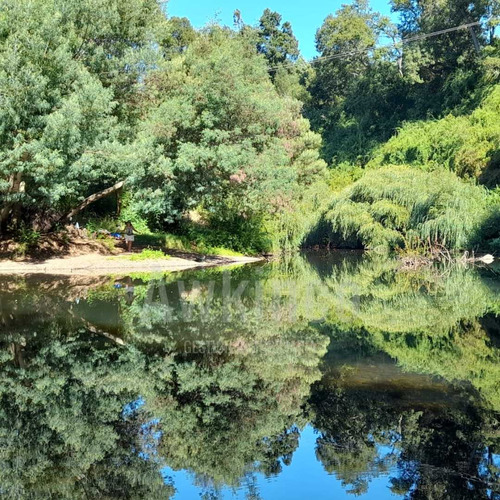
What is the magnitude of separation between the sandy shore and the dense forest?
1.84m

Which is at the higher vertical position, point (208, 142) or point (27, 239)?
point (208, 142)

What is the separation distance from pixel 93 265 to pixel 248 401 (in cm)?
1790

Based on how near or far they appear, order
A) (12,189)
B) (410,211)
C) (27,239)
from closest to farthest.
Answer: (12,189) < (27,239) < (410,211)

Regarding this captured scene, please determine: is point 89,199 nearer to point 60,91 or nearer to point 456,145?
point 60,91

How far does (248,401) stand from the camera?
6395 millimetres

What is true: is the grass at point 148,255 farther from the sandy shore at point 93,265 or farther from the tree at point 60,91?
the tree at point 60,91

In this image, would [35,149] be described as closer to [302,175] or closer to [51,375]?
[51,375]

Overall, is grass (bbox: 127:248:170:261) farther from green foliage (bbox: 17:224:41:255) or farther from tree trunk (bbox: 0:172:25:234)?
tree trunk (bbox: 0:172:25:234)

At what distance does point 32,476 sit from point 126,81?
70.5 feet

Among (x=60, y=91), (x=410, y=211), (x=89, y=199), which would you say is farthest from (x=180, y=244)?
(x=410, y=211)

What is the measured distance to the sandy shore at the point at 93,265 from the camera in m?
21.9

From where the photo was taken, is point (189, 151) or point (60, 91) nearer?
point (60, 91)

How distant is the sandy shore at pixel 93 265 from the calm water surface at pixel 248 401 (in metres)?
9.03

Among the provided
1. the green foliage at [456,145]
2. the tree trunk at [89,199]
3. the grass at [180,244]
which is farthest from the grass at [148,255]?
the green foliage at [456,145]
